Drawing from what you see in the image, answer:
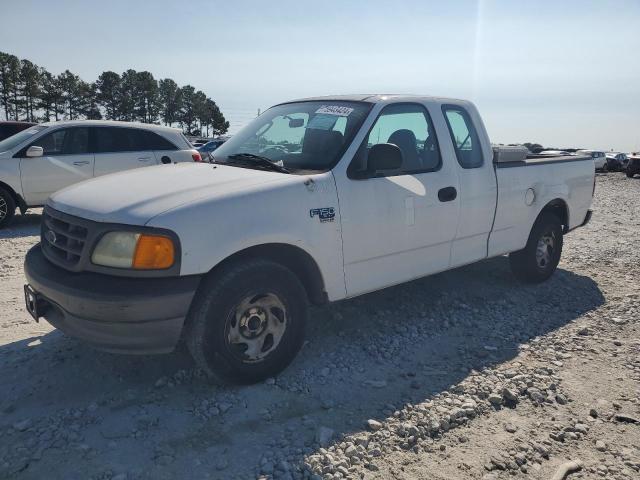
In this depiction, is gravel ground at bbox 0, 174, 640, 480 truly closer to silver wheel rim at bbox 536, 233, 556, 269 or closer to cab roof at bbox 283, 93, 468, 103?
silver wheel rim at bbox 536, 233, 556, 269

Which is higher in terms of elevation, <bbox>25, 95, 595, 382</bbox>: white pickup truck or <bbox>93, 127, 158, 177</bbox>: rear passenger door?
<bbox>93, 127, 158, 177</bbox>: rear passenger door

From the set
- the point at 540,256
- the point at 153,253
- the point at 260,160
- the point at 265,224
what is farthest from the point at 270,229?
the point at 540,256

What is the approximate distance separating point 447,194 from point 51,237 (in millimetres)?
3043

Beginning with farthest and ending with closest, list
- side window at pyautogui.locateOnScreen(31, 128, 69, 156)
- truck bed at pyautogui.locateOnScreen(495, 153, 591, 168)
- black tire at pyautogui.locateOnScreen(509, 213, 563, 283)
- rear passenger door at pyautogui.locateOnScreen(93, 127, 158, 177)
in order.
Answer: rear passenger door at pyautogui.locateOnScreen(93, 127, 158, 177), side window at pyautogui.locateOnScreen(31, 128, 69, 156), black tire at pyautogui.locateOnScreen(509, 213, 563, 283), truck bed at pyautogui.locateOnScreen(495, 153, 591, 168)

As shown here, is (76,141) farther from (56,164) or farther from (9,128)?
(9,128)

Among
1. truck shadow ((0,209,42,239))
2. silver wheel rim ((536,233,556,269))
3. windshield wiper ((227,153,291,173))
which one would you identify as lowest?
truck shadow ((0,209,42,239))

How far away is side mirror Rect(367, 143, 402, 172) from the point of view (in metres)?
3.78

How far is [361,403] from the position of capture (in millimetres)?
3355

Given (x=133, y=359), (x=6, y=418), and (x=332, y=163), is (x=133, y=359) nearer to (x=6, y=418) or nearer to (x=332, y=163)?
(x=6, y=418)

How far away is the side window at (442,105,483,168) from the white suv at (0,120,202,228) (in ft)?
19.2

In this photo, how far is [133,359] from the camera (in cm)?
380

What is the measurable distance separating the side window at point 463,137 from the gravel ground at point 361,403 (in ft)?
4.68

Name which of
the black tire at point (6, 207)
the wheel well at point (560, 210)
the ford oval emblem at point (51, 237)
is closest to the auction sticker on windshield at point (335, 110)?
the ford oval emblem at point (51, 237)

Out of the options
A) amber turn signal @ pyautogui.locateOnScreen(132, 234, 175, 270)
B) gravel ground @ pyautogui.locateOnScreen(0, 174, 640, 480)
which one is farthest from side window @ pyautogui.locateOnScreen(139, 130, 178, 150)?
amber turn signal @ pyautogui.locateOnScreen(132, 234, 175, 270)
